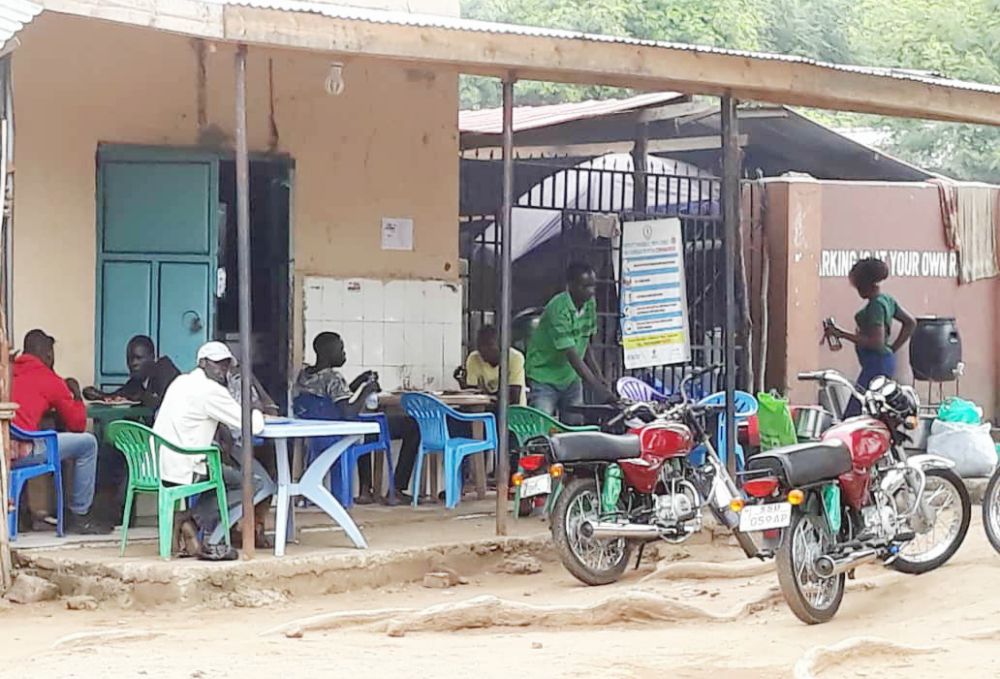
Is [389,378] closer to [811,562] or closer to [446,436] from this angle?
[446,436]

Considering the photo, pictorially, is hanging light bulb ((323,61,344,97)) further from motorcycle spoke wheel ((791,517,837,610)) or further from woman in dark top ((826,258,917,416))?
motorcycle spoke wheel ((791,517,837,610))

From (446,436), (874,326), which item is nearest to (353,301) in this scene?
(446,436)

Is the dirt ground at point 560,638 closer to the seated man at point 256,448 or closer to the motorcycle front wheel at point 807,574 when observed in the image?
the motorcycle front wheel at point 807,574

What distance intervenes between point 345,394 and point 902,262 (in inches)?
249

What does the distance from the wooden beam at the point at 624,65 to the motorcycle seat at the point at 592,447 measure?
2.06 metres

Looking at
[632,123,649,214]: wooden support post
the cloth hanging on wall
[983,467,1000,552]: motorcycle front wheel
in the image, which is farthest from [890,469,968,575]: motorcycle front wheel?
the cloth hanging on wall

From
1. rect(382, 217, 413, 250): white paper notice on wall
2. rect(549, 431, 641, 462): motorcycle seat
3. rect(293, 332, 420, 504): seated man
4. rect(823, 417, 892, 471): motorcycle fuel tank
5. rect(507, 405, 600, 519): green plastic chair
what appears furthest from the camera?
rect(382, 217, 413, 250): white paper notice on wall

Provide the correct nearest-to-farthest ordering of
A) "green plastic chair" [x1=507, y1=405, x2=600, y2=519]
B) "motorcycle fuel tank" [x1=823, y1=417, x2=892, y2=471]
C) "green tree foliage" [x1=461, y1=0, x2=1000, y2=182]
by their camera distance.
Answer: "motorcycle fuel tank" [x1=823, y1=417, x2=892, y2=471] → "green plastic chair" [x1=507, y1=405, x2=600, y2=519] → "green tree foliage" [x1=461, y1=0, x2=1000, y2=182]

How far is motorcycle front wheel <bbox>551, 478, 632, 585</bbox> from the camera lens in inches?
331

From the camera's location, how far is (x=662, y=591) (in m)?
8.35

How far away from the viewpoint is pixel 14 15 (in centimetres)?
736

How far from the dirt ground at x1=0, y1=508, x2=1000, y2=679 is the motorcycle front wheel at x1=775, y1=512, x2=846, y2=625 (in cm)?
10

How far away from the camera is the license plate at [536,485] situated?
8.37 metres

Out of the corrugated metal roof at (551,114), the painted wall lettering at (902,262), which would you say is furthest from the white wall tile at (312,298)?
the painted wall lettering at (902,262)
